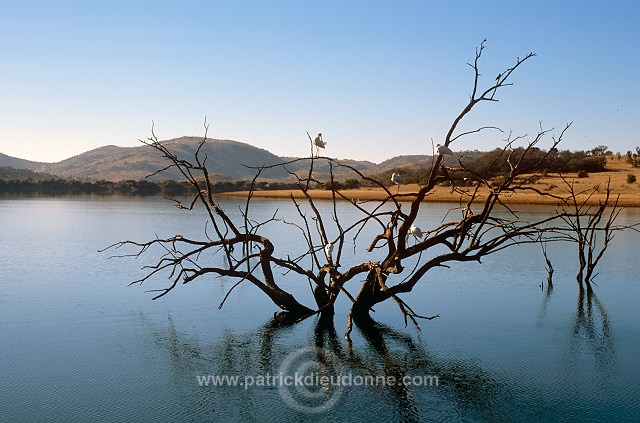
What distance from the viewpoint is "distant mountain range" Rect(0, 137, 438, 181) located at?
99000 mm

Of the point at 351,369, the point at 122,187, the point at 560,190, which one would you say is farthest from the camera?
the point at 122,187

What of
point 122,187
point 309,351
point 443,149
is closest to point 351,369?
point 309,351

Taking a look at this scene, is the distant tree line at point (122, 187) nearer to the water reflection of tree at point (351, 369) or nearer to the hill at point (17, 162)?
the water reflection of tree at point (351, 369)

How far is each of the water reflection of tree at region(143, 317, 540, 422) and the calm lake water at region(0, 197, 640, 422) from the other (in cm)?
2

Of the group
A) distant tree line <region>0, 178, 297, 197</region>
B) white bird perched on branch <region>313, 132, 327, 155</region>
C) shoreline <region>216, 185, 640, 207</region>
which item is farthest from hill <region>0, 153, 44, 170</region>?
white bird perched on branch <region>313, 132, 327, 155</region>

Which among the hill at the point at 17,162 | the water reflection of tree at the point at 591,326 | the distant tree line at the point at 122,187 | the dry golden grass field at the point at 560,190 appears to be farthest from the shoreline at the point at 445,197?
the hill at the point at 17,162

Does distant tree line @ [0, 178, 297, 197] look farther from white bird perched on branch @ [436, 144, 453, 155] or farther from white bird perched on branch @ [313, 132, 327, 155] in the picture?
white bird perched on branch @ [436, 144, 453, 155]

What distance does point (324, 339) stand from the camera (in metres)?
8.55

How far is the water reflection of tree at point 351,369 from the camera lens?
6164mm

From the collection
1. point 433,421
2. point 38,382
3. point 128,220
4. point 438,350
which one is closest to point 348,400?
point 433,421

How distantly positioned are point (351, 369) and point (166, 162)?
105 m

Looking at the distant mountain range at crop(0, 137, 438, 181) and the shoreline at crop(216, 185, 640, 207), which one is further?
the distant mountain range at crop(0, 137, 438, 181)

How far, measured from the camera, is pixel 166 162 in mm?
108812

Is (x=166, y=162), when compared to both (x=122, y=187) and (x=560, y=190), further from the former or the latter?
(x=560, y=190)
